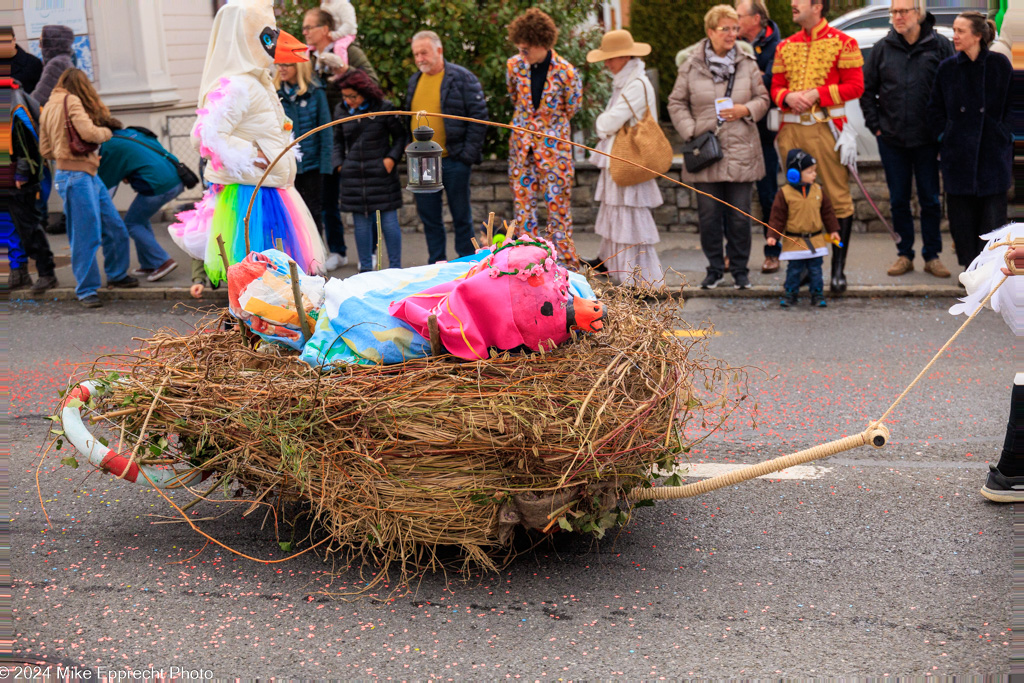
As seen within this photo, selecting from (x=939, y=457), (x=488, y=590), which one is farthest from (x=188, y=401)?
(x=939, y=457)

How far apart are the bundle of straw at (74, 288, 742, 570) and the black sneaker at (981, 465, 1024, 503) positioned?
58.0 inches

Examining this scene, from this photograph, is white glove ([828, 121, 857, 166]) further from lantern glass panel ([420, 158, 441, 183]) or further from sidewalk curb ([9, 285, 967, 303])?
lantern glass panel ([420, 158, 441, 183])

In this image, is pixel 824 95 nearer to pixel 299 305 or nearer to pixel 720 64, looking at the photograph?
pixel 720 64

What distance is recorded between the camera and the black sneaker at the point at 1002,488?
4402mm

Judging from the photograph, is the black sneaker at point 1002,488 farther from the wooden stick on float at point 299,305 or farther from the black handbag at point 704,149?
the black handbag at point 704,149

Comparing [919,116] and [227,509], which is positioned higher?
[919,116]

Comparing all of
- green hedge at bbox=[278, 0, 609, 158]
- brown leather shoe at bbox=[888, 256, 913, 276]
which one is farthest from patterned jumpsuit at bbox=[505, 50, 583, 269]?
brown leather shoe at bbox=[888, 256, 913, 276]

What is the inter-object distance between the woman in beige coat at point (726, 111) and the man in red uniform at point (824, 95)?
26 centimetres

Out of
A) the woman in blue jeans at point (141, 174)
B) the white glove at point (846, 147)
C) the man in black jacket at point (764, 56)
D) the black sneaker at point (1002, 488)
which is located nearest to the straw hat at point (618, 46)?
the man in black jacket at point (764, 56)

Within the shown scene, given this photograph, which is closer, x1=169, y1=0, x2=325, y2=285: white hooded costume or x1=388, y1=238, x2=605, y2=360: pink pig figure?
x1=388, y1=238, x2=605, y2=360: pink pig figure

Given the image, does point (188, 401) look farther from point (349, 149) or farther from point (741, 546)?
point (349, 149)

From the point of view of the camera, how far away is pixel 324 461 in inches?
146

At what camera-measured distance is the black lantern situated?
4.71 m

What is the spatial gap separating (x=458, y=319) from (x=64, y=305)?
6483 millimetres
